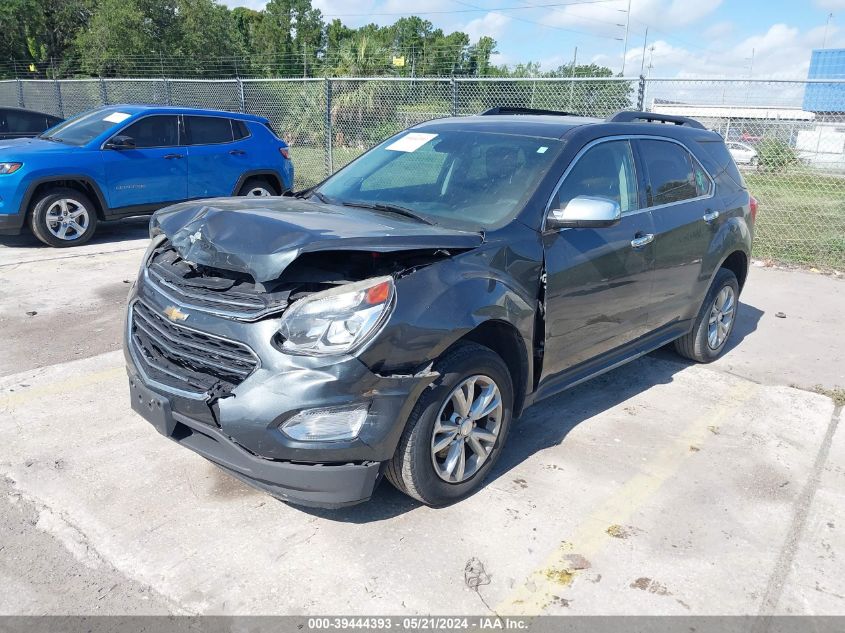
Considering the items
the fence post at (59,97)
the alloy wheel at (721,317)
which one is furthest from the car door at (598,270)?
the fence post at (59,97)

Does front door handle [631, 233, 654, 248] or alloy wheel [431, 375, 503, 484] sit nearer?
alloy wheel [431, 375, 503, 484]

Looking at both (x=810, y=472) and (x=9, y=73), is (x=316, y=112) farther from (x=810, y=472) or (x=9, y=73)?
(x=9, y=73)

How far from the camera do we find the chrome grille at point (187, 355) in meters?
2.96

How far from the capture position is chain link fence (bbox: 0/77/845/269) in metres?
10.2

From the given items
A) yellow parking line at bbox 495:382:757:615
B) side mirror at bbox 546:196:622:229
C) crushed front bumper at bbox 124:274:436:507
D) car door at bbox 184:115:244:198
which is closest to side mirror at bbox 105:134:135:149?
car door at bbox 184:115:244:198

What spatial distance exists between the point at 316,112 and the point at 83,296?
12.1 m

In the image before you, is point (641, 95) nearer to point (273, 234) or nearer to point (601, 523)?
point (601, 523)

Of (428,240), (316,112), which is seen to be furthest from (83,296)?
(316,112)

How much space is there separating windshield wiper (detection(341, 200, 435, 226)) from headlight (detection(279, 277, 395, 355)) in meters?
0.89

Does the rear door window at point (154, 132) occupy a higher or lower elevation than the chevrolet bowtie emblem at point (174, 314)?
higher

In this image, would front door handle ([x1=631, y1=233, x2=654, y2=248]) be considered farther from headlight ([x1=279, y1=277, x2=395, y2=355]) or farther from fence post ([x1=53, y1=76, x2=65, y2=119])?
fence post ([x1=53, y1=76, x2=65, y2=119])

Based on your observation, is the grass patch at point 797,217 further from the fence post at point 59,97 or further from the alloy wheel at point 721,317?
the fence post at point 59,97

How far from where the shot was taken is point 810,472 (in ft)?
13.3

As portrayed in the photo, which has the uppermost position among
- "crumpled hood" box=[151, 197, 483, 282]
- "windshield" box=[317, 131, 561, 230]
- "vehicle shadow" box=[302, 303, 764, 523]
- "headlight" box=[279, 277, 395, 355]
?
"windshield" box=[317, 131, 561, 230]
